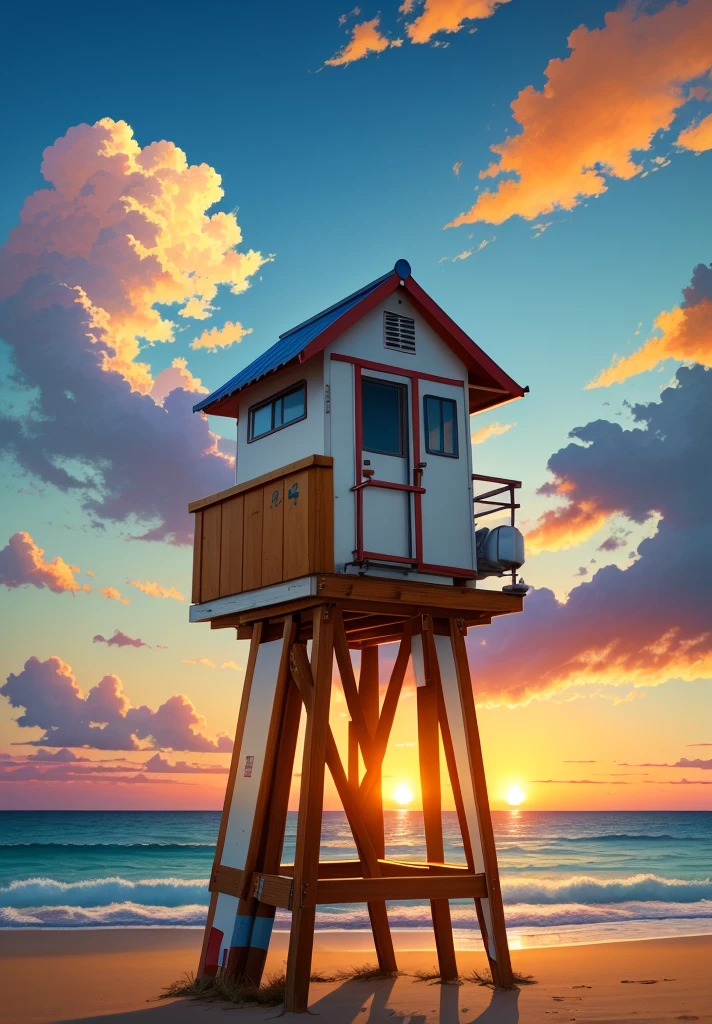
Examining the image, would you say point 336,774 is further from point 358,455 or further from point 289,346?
point 289,346

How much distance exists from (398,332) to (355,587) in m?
3.54

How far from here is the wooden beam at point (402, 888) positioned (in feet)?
37.8

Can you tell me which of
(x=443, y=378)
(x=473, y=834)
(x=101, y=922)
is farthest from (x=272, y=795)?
(x=101, y=922)

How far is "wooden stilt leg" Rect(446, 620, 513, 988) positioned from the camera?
12648mm

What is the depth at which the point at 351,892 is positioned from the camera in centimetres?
1161

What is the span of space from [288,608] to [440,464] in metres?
2.66

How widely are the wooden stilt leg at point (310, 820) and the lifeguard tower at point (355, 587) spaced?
3 cm

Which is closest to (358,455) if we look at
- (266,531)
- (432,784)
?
(266,531)

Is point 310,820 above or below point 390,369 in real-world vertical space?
below

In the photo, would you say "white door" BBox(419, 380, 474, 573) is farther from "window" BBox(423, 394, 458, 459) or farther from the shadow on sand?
the shadow on sand

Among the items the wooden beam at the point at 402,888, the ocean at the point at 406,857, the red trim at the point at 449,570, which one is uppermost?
the red trim at the point at 449,570

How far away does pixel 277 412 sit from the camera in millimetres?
13883

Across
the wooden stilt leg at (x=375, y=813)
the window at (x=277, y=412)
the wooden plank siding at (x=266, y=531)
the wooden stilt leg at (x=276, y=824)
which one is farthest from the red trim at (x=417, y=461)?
the wooden stilt leg at (x=375, y=813)

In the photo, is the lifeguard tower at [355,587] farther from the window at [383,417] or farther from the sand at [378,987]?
the sand at [378,987]
